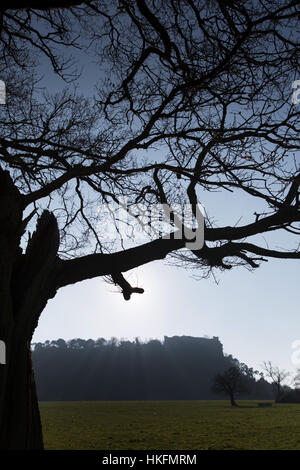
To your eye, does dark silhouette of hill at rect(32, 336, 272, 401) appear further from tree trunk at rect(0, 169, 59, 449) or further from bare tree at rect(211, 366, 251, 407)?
tree trunk at rect(0, 169, 59, 449)

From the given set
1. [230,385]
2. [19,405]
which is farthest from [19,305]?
[230,385]

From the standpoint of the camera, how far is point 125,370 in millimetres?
118062

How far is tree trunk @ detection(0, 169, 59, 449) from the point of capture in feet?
13.7

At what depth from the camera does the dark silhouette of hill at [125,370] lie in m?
110

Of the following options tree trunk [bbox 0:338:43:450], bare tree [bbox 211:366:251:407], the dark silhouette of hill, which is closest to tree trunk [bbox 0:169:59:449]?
tree trunk [bbox 0:338:43:450]

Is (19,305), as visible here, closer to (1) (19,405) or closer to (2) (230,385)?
(1) (19,405)

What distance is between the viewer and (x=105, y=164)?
536 cm

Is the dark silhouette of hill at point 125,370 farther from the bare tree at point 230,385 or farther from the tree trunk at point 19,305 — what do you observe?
the tree trunk at point 19,305

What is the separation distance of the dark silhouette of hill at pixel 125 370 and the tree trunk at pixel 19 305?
10941 centimetres

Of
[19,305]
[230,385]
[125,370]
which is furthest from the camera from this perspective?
[125,370]

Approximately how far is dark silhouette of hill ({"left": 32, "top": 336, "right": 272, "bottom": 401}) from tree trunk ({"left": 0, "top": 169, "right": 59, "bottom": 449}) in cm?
10941

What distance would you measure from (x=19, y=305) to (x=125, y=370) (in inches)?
4735
